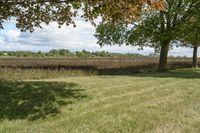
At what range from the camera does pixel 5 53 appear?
116812 millimetres

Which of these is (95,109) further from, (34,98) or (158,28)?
(158,28)

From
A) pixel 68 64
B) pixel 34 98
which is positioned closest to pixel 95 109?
pixel 34 98

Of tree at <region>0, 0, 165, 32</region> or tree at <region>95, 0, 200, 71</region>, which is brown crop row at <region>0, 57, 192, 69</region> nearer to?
tree at <region>95, 0, 200, 71</region>

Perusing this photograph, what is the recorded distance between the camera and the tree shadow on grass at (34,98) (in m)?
15.3

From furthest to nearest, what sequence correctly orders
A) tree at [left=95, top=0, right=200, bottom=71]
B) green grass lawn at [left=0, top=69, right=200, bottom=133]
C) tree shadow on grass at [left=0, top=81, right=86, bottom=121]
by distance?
1. tree at [left=95, top=0, right=200, bottom=71]
2. tree shadow on grass at [left=0, top=81, right=86, bottom=121]
3. green grass lawn at [left=0, top=69, right=200, bottom=133]

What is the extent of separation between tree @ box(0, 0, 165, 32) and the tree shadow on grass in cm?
301

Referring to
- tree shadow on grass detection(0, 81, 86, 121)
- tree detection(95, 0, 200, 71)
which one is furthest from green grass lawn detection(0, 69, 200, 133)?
tree detection(95, 0, 200, 71)

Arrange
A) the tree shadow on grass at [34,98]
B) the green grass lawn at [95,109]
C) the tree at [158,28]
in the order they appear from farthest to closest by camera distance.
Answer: the tree at [158,28]
the tree shadow on grass at [34,98]
the green grass lawn at [95,109]

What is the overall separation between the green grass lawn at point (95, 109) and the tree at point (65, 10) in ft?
9.97

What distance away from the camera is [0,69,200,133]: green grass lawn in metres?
13.8

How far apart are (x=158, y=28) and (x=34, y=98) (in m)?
24.1

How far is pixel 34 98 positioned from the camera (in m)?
17.6

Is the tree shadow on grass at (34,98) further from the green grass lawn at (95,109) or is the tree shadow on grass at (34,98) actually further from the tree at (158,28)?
the tree at (158,28)

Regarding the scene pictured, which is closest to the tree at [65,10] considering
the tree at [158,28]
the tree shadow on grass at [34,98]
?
the tree shadow on grass at [34,98]
